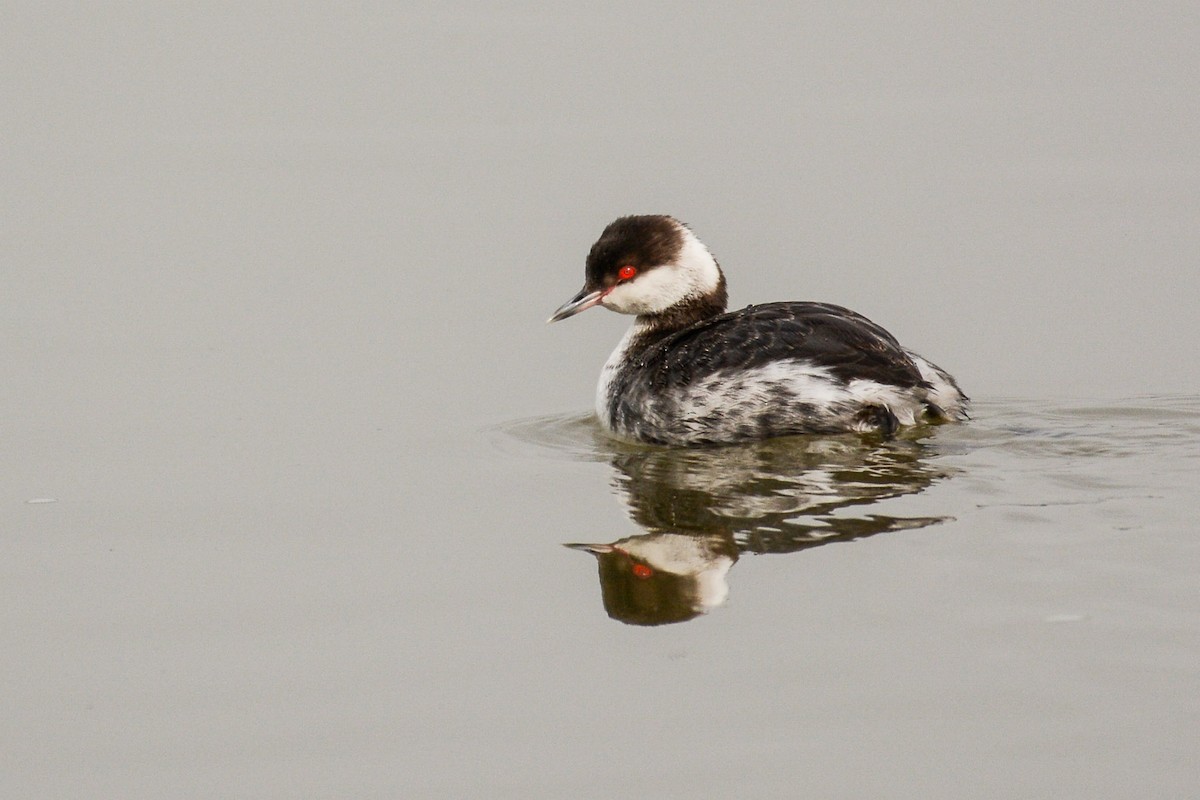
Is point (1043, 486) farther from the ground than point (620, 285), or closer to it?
closer to it

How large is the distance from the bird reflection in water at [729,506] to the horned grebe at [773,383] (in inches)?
4.2

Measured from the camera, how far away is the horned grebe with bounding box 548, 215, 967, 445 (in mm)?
7918

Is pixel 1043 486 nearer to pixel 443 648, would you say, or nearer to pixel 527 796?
pixel 443 648

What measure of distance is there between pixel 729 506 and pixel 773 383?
0.98m

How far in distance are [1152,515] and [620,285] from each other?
3108 mm

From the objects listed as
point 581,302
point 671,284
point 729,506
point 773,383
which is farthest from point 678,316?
point 729,506

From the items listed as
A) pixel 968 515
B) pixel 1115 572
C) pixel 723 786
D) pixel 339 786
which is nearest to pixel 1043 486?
pixel 968 515

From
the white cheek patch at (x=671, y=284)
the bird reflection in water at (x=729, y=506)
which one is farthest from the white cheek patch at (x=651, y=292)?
the bird reflection in water at (x=729, y=506)

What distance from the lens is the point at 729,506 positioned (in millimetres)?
7129

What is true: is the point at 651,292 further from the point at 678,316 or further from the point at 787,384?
the point at 787,384

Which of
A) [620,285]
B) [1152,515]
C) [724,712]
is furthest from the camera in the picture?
[620,285]

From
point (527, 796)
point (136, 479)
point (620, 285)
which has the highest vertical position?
point (620, 285)

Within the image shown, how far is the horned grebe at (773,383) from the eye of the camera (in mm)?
7918

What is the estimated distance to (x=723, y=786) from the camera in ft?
15.1
